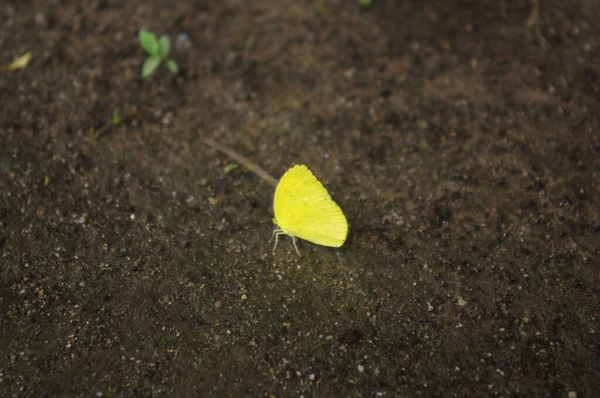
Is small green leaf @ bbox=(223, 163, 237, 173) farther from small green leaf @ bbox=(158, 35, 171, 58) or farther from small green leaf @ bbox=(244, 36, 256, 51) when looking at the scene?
small green leaf @ bbox=(244, 36, 256, 51)

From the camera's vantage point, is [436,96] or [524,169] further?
[436,96]

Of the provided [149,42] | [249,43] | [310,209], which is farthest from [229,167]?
[249,43]

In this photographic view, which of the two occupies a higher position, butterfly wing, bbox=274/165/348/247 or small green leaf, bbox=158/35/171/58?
small green leaf, bbox=158/35/171/58

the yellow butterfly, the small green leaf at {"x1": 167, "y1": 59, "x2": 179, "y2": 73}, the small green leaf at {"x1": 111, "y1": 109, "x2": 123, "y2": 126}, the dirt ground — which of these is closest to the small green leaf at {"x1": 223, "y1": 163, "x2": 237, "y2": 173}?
the dirt ground

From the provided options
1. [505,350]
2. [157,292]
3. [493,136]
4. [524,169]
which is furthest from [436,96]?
[157,292]

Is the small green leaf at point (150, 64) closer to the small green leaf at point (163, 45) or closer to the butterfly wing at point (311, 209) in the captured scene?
the small green leaf at point (163, 45)

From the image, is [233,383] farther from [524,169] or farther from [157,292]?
[524,169]

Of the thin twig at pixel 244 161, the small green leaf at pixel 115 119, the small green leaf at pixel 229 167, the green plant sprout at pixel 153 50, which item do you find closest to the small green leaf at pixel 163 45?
the green plant sprout at pixel 153 50
